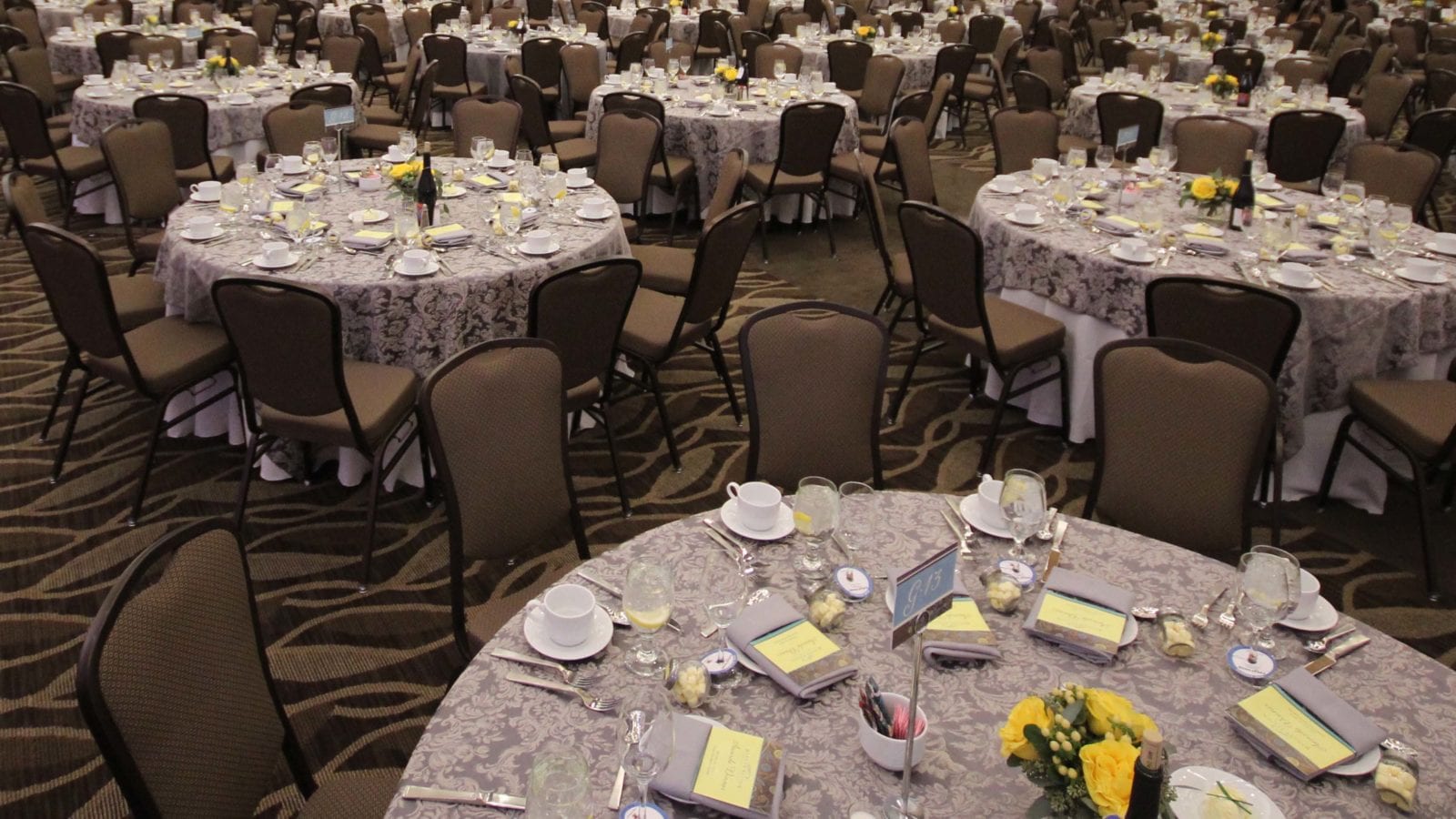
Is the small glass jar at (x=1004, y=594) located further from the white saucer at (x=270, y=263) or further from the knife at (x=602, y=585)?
the white saucer at (x=270, y=263)

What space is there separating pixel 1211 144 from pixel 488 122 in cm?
441

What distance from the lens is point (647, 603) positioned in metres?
2.02

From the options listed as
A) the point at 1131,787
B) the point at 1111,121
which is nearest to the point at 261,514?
the point at 1131,787

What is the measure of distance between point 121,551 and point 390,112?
5.62 meters

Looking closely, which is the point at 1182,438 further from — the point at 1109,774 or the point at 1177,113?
the point at 1177,113

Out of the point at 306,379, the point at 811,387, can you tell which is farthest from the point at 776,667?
the point at 306,379

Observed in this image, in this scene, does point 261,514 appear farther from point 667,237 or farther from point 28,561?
point 667,237

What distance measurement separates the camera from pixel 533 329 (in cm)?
362

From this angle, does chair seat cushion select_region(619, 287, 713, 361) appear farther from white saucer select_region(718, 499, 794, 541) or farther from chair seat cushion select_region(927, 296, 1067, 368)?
white saucer select_region(718, 499, 794, 541)

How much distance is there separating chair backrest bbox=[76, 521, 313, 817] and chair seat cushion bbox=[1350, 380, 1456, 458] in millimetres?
3884

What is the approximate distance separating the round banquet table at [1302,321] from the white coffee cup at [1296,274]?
68mm

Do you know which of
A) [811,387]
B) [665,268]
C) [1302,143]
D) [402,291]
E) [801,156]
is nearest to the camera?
[811,387]

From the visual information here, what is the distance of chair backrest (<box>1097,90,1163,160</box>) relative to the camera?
23.8 feet

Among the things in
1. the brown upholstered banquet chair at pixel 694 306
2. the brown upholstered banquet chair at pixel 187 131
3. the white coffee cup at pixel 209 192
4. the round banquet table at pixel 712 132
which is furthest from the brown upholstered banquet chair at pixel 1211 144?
the brown upholstered banquet chair at pixel 187 131
